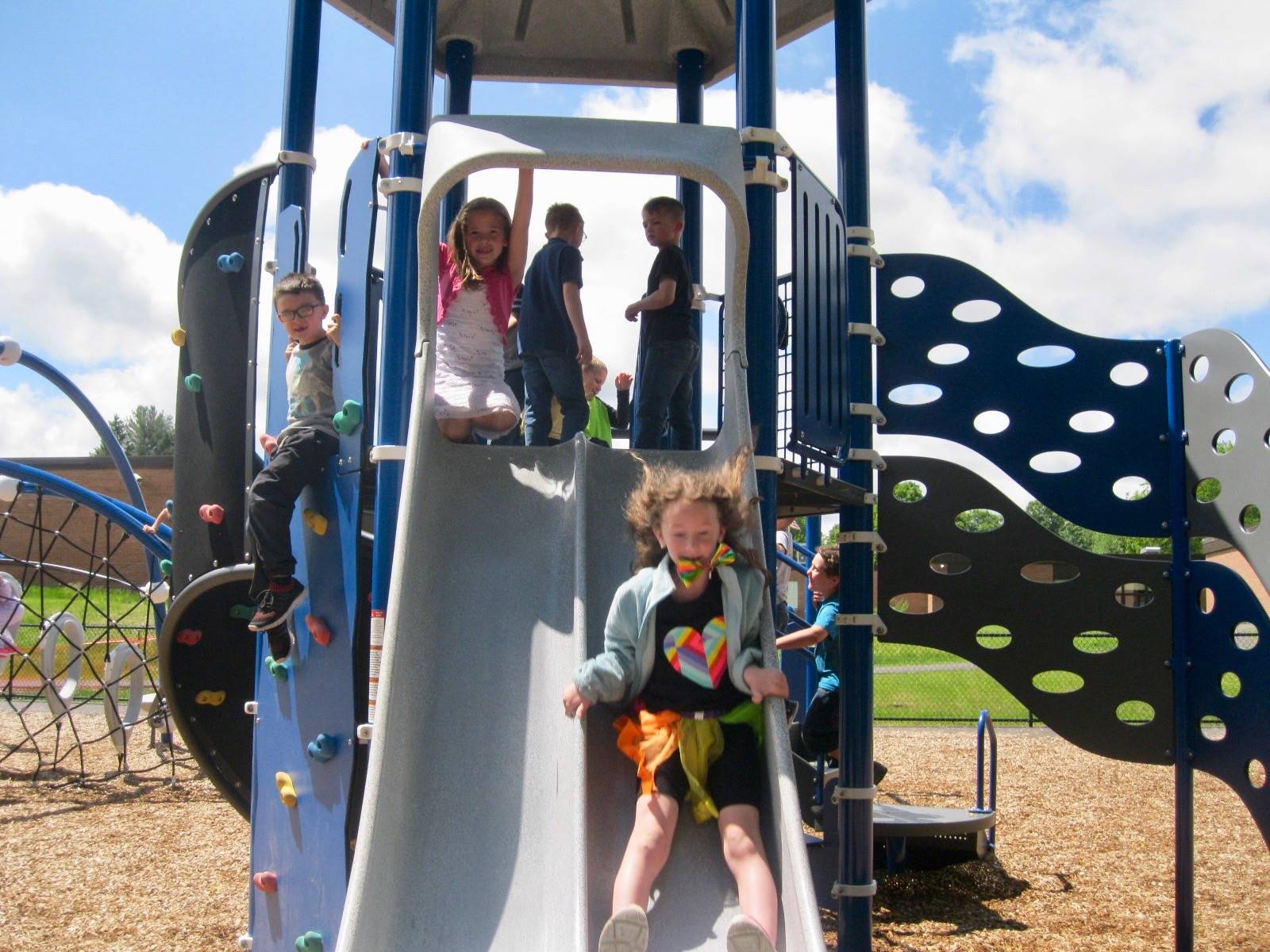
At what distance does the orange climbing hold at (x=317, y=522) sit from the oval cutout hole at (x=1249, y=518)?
430 centimetres

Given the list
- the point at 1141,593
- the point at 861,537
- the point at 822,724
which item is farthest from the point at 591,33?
the point at 1141,593

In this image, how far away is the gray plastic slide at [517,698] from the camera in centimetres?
330

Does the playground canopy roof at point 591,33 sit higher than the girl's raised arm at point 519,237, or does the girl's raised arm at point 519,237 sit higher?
the playground canopy roof at point 591,33

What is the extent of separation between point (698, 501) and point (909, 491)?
9.03 ft

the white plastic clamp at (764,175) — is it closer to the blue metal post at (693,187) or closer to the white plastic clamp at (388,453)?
the blue metal post at (693,187)

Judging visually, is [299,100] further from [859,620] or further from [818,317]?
[859,620]

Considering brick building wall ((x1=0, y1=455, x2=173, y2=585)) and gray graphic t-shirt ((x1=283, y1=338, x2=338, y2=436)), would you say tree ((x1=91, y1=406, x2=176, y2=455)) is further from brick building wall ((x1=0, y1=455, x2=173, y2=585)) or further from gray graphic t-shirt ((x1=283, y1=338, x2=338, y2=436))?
gray graphic t-shirt ((x1=283, y1=338, x2=338, y2=436))

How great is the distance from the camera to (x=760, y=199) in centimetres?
468

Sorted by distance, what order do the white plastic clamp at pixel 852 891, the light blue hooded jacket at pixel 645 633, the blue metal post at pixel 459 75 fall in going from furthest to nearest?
the blue metal post at pixel 459 75, the white plastic clamp at pixel 852 891, the light blue hooded jacket at pixel 645 633

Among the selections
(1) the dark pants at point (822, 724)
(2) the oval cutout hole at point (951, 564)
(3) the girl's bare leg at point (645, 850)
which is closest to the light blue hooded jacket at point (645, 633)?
(3) the girl's bare leg at point (645, 850)

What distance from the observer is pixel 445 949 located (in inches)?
127

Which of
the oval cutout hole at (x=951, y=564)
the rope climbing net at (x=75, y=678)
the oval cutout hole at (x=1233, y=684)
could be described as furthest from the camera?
the rope climbing net at (x=75, y=678)

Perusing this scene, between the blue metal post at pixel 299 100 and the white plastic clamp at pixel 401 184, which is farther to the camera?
the blue metal post at pixel 299 100

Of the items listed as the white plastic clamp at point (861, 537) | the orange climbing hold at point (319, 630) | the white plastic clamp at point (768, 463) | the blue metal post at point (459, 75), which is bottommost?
the orange climbing hold at point (319, 630)
